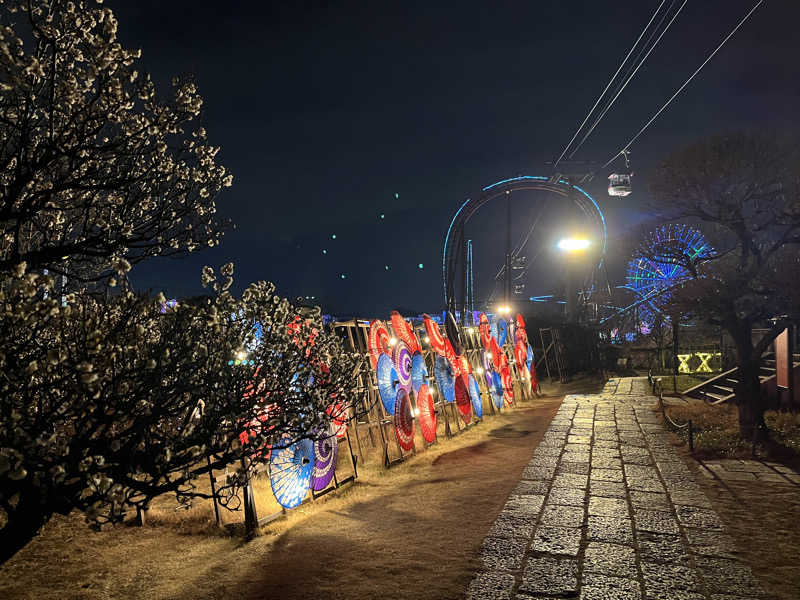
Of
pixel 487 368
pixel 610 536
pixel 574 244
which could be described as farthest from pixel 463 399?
pixel 574 244

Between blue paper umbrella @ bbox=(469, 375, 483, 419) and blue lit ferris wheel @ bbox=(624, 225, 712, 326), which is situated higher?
blue lit ferris wheel @ bbox=(624, 225, 712, 326)

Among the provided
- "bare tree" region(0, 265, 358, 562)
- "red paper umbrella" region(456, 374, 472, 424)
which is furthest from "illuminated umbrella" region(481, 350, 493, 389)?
"bare tree" region(0, 265, 358, 562)

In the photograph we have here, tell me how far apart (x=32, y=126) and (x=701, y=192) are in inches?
415

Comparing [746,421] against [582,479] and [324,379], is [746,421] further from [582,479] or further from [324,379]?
[324,379]

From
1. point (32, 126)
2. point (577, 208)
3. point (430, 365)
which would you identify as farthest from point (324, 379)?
point (577, 208)

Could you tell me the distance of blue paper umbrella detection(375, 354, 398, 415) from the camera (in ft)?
29.9

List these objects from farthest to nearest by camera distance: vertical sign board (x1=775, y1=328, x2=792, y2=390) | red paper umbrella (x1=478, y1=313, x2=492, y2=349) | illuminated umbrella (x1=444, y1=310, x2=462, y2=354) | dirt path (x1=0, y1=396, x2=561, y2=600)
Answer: red paper umbrella (x1=478, y1=313, x2=492, y2=349) → illuminated umbrella (x1=444, y1=310, x2=462, y2=354) → vertical sign board (x1=775, y1=328, x2=792, y2=390) → dirt path (x1=0, y1=396, x2=561, y2=600)

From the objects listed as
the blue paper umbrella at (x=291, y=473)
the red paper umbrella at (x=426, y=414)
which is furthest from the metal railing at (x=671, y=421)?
the blue paper umbrella at (x=291, y=473)

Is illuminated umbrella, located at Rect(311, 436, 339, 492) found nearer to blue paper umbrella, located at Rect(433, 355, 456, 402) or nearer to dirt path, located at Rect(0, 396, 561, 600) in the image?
dirt path, located at Rect(0, 396, 561, 600)

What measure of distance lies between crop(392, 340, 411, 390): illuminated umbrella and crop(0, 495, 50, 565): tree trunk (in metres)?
6.75

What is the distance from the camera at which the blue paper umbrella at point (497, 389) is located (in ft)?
49.8

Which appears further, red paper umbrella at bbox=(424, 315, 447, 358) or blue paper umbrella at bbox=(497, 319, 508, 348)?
blue paper umbrella at bbox=(497, 319, 508, 348)

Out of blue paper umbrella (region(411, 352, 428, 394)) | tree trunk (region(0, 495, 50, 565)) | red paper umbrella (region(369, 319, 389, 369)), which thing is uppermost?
red paper umbrella (region(369, 319, 389, 369))

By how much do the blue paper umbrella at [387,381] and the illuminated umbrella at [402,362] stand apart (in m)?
0.19
